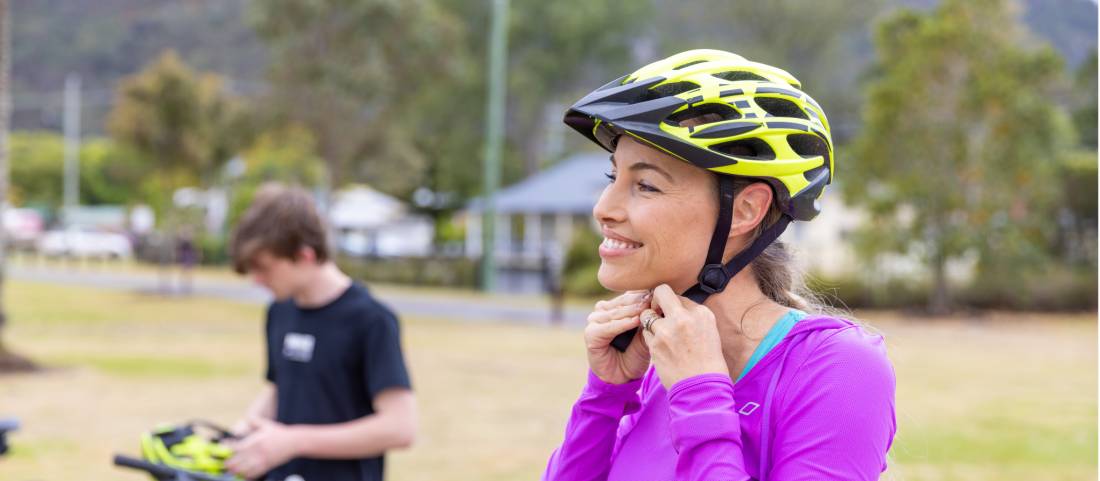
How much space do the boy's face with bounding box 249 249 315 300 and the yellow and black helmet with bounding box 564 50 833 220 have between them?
2077 mm

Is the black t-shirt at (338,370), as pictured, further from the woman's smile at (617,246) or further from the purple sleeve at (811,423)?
the purple sleeve at (811,423)

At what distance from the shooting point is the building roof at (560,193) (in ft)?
163

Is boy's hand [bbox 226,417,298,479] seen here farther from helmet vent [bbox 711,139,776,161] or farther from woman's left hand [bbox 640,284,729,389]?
helmet vent [bbox 711,139,776,161]

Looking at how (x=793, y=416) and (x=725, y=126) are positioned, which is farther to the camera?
(x=725, y=126)

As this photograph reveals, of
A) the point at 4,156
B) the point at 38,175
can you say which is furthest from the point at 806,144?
the point at 38,175

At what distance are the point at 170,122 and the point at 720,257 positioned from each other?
102ft

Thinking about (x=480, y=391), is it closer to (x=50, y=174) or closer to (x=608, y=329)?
(x=608, y=329)

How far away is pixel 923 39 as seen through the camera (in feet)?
86.4

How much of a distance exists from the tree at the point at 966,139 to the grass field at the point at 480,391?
2638 millimetres

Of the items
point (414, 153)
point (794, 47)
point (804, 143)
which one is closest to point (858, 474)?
point (804, 143)

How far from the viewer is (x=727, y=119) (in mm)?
2098

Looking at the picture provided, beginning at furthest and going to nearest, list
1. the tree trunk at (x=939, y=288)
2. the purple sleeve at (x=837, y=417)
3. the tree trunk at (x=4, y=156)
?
the tree trunk at (x=939, y=288)
the tree trunk at (x=4, y=156)
the purple sleeve at (x=837, y=417)

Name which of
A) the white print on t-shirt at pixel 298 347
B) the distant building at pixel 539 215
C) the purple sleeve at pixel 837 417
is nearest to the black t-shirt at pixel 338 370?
the white print on t-shirt at pixel 298 347

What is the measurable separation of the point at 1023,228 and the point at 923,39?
195 inches
